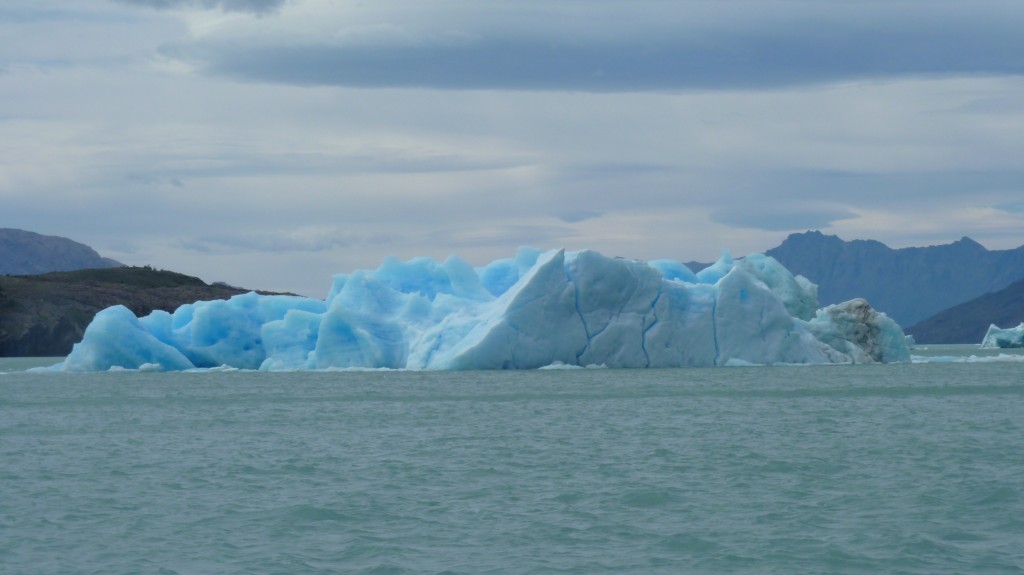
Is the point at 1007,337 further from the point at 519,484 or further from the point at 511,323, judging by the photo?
the point at 519,484

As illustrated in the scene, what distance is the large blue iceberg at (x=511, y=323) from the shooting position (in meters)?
34.6

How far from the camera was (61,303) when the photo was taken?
8294 cm

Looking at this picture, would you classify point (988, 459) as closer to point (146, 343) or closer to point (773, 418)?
point (773, 418)

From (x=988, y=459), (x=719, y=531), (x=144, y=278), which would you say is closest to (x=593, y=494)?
(x=719, y=531)

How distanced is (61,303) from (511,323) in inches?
2231

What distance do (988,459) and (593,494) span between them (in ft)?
19.7

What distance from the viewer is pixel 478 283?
39438 millimetres

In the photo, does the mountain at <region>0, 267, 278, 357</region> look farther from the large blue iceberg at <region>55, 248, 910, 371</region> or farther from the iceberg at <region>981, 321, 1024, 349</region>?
the iceberg at <region>981, 321, 1024, 349</region>

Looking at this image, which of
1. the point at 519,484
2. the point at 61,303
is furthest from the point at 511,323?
the point at 61,303

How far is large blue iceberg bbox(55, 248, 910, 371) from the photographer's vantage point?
113 ft

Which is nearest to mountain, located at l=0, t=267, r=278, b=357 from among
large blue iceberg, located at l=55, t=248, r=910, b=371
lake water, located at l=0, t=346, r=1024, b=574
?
large blue iceberg, located at l=55, t=248, r=910, b=371

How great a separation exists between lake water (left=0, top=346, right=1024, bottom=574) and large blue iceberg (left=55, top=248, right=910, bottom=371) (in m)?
4.78

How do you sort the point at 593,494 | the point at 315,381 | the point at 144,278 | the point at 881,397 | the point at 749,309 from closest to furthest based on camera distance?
the point at 593,494 → the point at 881,397 → the point at 749,309 → the point at 315,381 → the point at 144,278

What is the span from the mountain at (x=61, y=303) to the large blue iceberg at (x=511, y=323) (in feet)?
134
